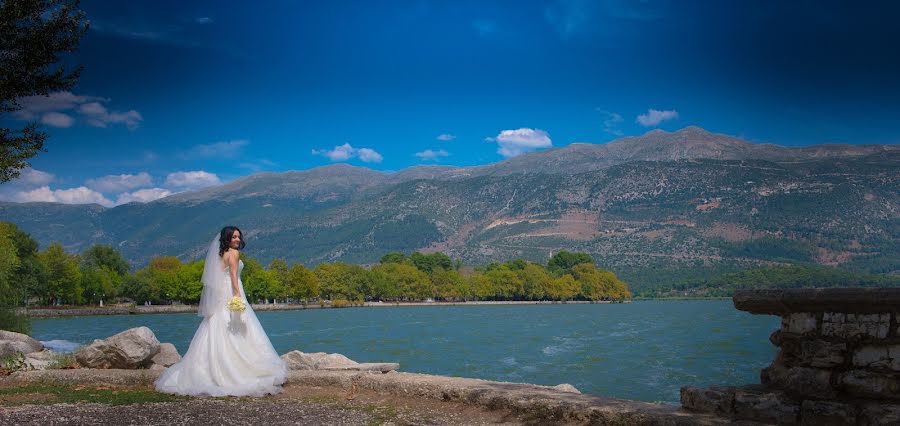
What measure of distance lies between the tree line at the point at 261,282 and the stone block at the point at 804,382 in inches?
1442

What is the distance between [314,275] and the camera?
495ft

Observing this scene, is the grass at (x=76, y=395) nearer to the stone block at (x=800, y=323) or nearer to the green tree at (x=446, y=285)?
the stone block at (x=800, y=323)

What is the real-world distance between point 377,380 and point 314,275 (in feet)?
470

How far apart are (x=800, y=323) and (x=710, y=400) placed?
1313mm

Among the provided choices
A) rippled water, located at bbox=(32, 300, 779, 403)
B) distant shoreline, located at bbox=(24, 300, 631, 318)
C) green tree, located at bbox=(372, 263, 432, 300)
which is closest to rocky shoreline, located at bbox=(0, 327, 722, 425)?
rippled water, located at bbox=(32, 300, 779, 403)

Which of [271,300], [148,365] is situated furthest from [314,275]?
[148,365]

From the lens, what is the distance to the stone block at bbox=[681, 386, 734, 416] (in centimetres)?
729

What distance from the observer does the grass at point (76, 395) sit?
10234 millimetres

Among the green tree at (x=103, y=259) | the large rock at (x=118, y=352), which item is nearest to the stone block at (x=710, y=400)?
the large rock at (x=118, y=352)

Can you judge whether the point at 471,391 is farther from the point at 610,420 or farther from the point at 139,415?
the point at 139,415

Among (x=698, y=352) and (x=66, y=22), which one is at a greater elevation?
(x=66, y=22)

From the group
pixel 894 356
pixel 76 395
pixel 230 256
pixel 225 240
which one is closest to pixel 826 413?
pixel 894 356

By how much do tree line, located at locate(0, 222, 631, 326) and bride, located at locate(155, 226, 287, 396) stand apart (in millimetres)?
28161

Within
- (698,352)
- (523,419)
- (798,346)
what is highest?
(798,346)
